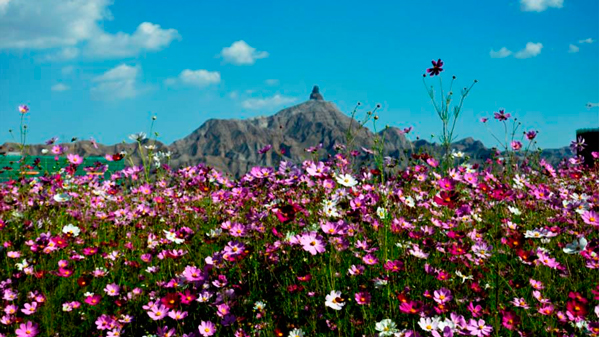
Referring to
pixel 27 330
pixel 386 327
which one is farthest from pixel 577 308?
pixel 27 330

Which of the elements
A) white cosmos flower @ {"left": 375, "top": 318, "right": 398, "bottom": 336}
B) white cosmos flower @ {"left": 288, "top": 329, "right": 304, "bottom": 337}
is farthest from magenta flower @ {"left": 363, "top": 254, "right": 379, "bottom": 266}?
white cosmos flower @ {"left": 288, "top": 329, "right": 304, "bottom": 337}

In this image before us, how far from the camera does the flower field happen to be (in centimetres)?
265

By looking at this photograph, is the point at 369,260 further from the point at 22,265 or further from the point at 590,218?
the point at 22,265

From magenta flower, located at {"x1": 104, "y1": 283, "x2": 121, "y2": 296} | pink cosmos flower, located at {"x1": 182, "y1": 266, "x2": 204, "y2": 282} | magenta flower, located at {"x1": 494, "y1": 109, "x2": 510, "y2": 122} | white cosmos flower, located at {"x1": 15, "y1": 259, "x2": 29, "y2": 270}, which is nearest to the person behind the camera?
pink cosmos flower, located at {"x1": 182, "y1": 266, "x2": 204, "y2": 282}

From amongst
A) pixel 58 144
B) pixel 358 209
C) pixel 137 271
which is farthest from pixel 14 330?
pixel 58 144

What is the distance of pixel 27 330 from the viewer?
115 inches

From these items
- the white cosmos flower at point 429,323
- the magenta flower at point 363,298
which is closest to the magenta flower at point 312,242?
the magenta flower at point 363,298

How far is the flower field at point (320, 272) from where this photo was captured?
8.69 feet

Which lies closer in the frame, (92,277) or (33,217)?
(92,277)

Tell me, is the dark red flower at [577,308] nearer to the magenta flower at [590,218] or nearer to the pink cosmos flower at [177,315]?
the magenta flower at [590,218]

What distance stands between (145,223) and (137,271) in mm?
1214

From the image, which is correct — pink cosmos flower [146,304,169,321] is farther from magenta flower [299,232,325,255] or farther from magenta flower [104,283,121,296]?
magenta flower [299,232,325,255]

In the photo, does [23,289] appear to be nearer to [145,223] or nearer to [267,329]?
[145,223]

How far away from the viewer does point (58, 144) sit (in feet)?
19.2
